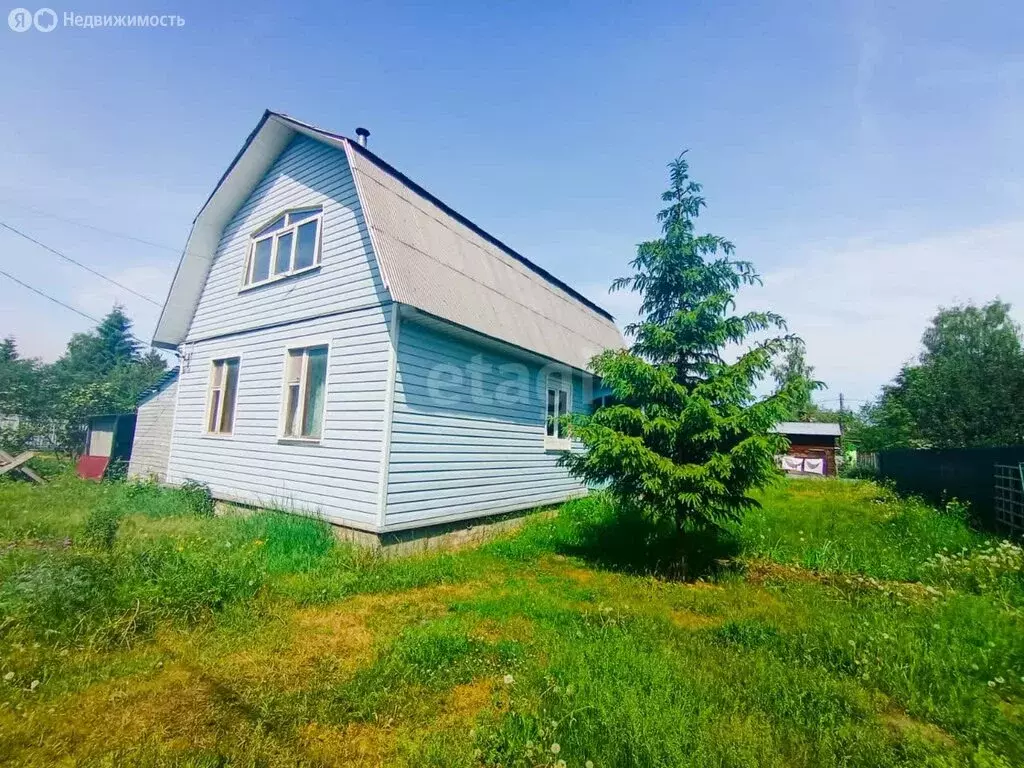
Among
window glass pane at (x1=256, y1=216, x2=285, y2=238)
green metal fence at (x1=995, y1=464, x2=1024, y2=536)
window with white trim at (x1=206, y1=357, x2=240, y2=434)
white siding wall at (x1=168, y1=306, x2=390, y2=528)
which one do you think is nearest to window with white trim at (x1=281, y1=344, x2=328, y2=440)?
white siding wall at (x1=168, y1=306, x2=390, y2=528)

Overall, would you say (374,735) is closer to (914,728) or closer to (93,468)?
(914,728)

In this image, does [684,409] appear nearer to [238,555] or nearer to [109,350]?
[238,555]

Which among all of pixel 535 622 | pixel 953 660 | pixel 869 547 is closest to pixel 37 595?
pixel 535 622

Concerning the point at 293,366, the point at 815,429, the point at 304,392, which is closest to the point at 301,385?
the point at 304,392

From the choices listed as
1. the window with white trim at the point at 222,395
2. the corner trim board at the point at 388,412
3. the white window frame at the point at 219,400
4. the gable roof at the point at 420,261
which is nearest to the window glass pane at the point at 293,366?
the white window frame at the point at 219,400

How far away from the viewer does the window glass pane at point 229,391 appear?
1074 cm

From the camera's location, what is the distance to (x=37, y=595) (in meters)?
4.43

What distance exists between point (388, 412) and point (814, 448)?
34.7 metres

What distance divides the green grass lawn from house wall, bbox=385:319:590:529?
133 centimetres

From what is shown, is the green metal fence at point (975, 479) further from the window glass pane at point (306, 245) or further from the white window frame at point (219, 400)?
the white window frame at point (219, 400)

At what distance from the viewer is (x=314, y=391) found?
907 cm

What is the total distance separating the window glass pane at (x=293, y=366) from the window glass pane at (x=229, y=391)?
84.8 inches

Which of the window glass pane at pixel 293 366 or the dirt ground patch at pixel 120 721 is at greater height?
the window glass pane at pixel 293 366

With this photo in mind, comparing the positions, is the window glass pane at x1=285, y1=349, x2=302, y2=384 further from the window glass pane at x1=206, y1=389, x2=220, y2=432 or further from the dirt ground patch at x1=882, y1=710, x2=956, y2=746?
the dirt ground patch at x1=882, y1=710, x2=956, y2=746
